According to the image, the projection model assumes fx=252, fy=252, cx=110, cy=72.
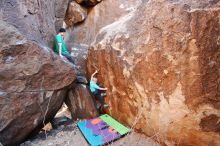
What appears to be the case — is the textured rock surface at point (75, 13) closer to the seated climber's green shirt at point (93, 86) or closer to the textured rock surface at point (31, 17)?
the textured rock surface at point (31, 17)

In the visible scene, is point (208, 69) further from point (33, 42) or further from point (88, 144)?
point (33, 42)

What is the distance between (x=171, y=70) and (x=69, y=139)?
2.30 m

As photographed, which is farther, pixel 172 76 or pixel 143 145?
pixel 143 145

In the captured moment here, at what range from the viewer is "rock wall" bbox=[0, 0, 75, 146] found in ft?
13.8

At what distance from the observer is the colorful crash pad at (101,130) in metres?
4.36

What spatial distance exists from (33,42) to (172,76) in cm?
248

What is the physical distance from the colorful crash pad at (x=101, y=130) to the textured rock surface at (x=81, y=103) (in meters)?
0.23

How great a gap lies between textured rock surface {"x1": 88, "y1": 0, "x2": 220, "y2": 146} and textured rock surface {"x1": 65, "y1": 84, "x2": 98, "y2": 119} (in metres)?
0.83

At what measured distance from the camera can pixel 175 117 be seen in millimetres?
3766

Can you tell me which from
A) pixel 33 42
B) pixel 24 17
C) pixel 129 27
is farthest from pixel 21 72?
pixel 129 27

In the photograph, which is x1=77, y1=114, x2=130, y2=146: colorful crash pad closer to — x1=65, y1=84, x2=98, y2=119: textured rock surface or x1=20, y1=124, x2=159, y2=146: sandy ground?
x1=20, y1=124, x2=159, y2=146: sandy ground

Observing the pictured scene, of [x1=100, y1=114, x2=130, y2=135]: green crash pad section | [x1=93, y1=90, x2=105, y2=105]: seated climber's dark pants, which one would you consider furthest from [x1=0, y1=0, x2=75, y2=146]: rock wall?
[x1=100, y1=114, x2=130, y2=135]: green crash pad section

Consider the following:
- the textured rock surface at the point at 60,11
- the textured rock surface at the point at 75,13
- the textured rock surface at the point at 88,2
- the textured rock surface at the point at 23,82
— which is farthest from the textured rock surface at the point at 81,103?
the textured rock surface at the point at 88,2

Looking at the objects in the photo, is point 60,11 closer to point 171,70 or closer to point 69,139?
point 69,139
